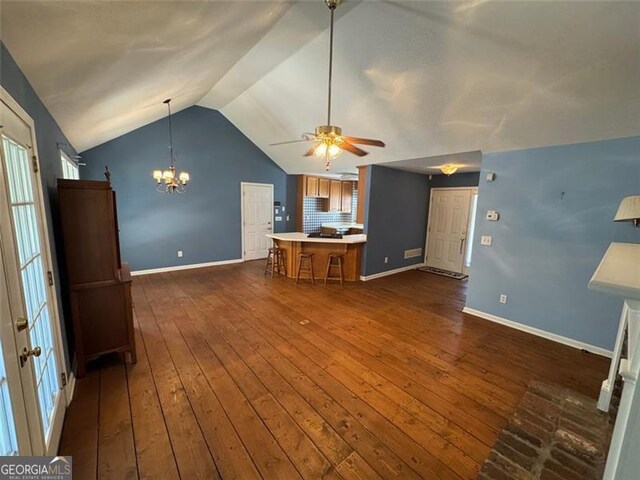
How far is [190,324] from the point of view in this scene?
3.37 m

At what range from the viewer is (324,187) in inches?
309

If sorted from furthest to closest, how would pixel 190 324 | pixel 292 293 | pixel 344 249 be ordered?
pixel 344 249, pixel 292 293, pixel 190 324

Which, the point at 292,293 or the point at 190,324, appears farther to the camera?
the point at 292,293

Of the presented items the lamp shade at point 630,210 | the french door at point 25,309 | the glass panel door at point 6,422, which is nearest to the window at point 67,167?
the french door at point 25,309

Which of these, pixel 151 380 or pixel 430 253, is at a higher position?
pixel 430 253

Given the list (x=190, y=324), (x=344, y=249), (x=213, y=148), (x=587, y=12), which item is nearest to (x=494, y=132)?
(x=587, y=12)

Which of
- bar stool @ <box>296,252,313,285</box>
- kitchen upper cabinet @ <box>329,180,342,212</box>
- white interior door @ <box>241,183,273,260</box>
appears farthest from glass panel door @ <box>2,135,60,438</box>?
kitchen upper cabinet @ <box>329,180,342,212</box>

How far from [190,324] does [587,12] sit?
4588 millimetres

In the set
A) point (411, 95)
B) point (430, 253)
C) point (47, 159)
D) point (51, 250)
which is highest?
point (411, 95)

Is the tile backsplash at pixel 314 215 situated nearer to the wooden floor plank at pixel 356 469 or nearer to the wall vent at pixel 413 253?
the wall vent at pixel 413 253

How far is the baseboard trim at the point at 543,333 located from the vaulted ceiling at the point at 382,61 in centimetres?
226

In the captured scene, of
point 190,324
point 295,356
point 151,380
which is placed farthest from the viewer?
point 190,324

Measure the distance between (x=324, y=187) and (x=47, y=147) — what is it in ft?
20.4

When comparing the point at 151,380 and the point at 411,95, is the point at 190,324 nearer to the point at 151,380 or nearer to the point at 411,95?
the point at 151,380
